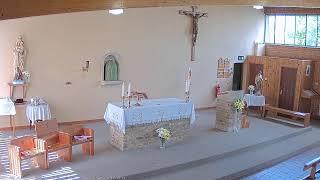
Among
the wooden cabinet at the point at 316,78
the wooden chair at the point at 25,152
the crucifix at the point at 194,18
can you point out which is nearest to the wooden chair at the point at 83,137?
the wooden chair at the point at 25,152

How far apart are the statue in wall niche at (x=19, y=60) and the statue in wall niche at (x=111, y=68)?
7.58ft

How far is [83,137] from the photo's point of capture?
8.27 metres

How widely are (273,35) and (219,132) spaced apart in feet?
19.8

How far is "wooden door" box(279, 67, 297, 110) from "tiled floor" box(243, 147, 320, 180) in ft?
12.6

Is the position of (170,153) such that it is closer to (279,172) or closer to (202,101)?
(279,172)

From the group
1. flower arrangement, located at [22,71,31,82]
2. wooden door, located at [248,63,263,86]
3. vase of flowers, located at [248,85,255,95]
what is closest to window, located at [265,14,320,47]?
wooden door, located at [248,63,263,86]

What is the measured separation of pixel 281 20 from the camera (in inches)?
571

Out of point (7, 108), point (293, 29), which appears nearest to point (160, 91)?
point (7, 108)

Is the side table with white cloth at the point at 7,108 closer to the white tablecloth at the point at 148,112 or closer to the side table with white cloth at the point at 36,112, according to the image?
the side table with white cloth at the point at 36,112

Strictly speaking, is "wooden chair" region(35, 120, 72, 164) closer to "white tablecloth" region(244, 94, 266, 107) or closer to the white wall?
the white wall

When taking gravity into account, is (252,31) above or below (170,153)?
above

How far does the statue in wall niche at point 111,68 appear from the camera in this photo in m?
11.2

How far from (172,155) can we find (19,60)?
464 centimetres

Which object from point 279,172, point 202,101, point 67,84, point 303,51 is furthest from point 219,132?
point 303,51
